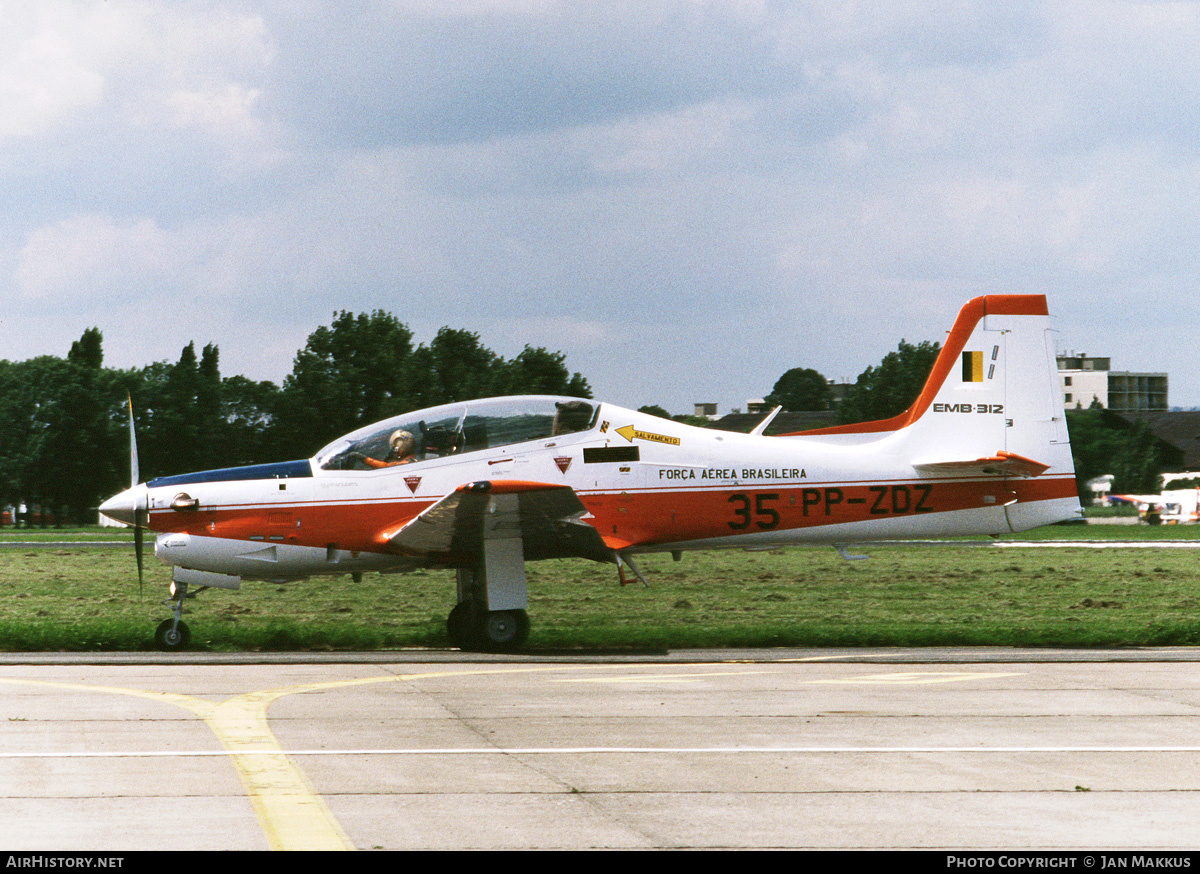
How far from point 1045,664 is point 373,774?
8173mm

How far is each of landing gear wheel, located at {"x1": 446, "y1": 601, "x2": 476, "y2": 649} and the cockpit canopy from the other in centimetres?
191

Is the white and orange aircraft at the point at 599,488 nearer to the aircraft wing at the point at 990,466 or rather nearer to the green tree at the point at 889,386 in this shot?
the aircraft wing at the point at 990,466

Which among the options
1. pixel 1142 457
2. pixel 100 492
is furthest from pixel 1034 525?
pixel 1142 457

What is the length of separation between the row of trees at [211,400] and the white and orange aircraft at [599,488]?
29.7 metres

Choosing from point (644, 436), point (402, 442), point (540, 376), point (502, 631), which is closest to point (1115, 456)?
point (540, 376)

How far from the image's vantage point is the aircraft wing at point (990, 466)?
14711mm

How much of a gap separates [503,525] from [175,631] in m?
3.77

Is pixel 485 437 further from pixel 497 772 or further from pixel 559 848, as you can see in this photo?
pixel 559 848

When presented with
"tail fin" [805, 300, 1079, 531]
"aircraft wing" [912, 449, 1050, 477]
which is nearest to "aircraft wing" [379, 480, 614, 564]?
"tail fin" [805, 300, 1079, 531]

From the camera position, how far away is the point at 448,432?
540 inches

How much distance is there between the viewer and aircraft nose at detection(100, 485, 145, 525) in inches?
528

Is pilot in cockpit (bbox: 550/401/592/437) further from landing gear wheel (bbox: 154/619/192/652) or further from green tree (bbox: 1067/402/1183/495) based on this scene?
green tree (bbox: 1067/402/1183/495)

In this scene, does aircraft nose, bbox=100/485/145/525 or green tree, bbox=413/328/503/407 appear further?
green tree, bbox=413/328/503/407

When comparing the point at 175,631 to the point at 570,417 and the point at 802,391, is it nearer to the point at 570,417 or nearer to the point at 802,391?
the point at 570,417
